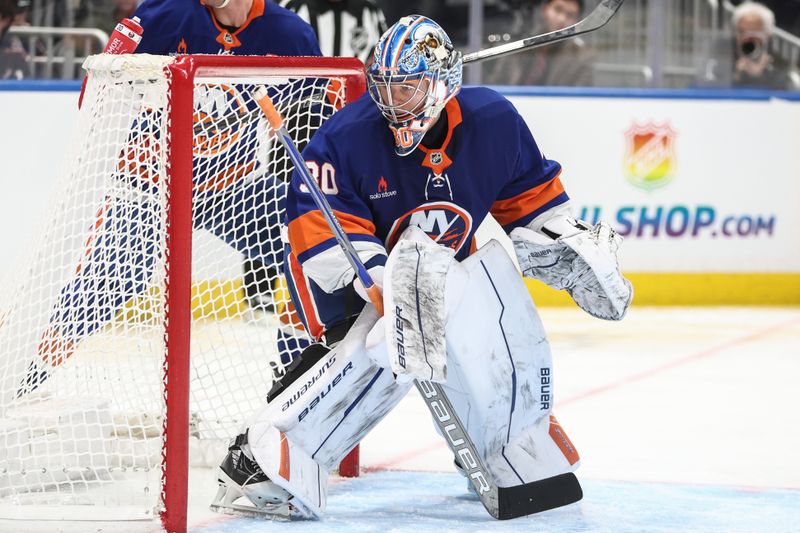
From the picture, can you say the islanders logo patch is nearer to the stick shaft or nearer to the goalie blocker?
the goalie blocker

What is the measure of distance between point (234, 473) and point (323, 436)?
6.9 inches

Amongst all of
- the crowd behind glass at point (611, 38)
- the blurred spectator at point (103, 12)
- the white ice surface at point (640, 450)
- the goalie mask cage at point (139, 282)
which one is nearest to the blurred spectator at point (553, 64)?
the crowd behind glass at point (611, 38)

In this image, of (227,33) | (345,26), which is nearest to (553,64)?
(345,26)

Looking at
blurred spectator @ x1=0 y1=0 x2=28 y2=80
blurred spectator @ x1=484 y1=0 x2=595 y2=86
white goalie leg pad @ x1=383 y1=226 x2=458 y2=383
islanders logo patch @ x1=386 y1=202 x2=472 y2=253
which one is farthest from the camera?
blurred spectator @ x1=484 y1=0 x2=595 y2=86

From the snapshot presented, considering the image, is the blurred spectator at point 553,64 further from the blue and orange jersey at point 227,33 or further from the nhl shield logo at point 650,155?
the blue and orange jersey at point 227,33

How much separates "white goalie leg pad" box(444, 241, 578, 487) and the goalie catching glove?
0.32 feet

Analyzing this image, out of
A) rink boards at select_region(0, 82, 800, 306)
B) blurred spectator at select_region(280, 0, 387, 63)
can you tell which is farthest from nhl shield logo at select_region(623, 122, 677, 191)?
blurred spectator at select_region(280, 0, 387, 63)

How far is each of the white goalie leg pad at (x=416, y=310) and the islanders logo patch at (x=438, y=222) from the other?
16cm

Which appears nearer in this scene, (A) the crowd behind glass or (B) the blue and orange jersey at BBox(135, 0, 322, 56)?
(B) the blue and orange jersey at BBox(135, 0, 322, 56)

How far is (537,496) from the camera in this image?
2.37 m

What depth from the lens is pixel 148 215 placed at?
101 inches

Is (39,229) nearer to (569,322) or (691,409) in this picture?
(691,409)

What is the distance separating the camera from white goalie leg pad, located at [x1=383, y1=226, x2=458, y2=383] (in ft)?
6.95

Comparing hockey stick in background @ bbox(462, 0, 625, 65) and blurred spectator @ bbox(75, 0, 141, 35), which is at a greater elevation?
blurred spectator @ bbox(75, 0, 141, 35)
